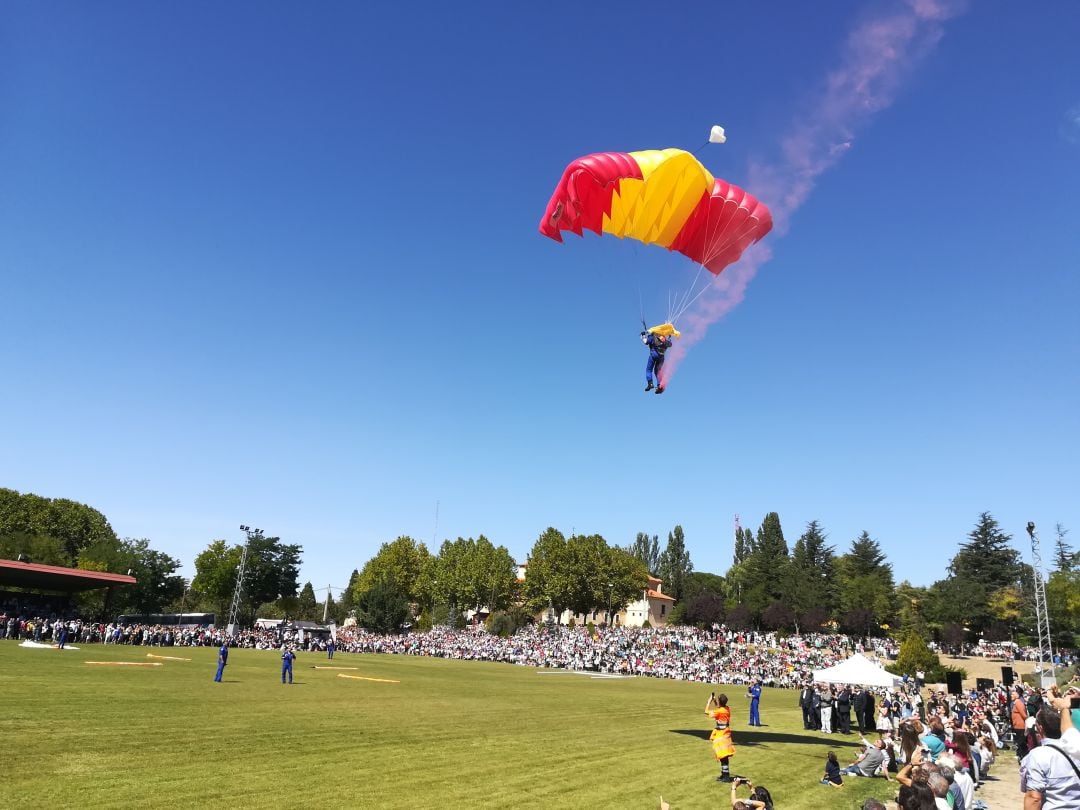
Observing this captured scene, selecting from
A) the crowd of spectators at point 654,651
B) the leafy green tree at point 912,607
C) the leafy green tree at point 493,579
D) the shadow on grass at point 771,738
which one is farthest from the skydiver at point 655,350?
the leafy green tree at point 493,579

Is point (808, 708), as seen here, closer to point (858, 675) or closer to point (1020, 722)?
point (858, 675)

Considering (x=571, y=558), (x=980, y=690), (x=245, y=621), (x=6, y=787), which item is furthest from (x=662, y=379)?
(x=245, y=621)

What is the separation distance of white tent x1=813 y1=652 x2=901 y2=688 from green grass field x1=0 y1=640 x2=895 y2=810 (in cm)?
178

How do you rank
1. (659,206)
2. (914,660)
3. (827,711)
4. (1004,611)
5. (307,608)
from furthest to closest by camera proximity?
(307,608) → (1004,611) → (914,660) → (827,711) → (659,206)

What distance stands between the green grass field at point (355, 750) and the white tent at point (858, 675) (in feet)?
5.83

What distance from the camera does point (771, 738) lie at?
662 inches

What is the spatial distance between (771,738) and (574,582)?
64.9 metres

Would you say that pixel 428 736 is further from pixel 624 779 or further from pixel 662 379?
pixel 662 379

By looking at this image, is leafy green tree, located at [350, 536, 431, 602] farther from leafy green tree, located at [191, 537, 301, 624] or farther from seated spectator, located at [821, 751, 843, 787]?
seated spectator, located at [821, 751, 843, 787]

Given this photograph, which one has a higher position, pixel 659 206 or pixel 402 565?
pixel 659 206

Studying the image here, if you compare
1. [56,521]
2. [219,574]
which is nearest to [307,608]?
[219,574]

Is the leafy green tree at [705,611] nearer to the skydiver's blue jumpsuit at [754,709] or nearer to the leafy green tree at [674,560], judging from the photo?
the leafy green tree at [674,560]

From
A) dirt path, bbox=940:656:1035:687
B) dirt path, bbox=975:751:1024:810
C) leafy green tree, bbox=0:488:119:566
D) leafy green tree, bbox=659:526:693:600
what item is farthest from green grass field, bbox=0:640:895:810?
leafy green tree, bbox=659:526:693:600

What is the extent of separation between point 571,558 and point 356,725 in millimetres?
69896
